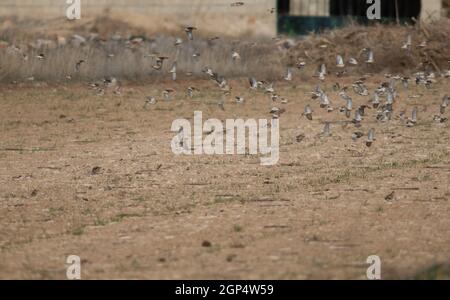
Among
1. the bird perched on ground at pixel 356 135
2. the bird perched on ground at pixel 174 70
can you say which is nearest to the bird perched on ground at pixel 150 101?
the bird perched on ground at pixel 174 70

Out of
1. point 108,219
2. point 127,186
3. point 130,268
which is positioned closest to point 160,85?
point 127,186

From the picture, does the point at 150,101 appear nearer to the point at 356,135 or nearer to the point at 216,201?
the point at 356,135

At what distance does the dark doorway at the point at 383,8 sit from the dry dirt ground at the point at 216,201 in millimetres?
12065

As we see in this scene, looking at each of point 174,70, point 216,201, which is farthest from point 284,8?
point 216,201

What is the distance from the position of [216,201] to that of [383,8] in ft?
66.1

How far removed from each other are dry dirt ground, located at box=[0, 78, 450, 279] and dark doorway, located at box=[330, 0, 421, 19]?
12.1m

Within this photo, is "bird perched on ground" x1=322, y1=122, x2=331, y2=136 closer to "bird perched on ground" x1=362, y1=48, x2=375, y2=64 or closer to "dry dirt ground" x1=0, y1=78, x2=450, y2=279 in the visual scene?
"dry dirt ground" x1=0, y1=78, x2=450, y2=279

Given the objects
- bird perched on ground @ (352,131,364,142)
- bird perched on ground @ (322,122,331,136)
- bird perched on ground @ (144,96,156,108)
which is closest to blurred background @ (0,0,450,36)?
bird perched on ground @ (144,96,156,108)

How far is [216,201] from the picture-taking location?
36.2ft

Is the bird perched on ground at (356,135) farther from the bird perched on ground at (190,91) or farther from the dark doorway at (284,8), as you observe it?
the dark doorway at (284,8)

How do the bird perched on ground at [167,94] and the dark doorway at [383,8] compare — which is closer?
the bird perched on ground at [167,94]

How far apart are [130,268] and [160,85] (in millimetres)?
13887

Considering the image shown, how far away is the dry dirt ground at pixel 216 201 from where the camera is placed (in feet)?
27.4

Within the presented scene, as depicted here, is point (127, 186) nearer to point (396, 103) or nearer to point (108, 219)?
point (108, 219)
